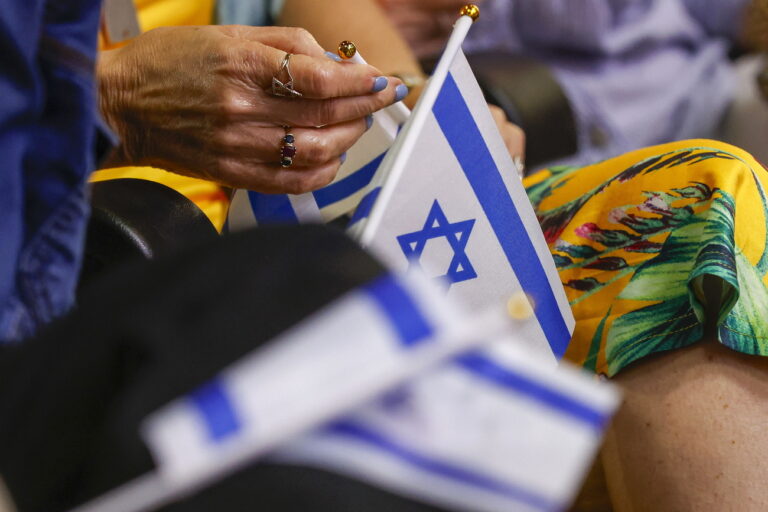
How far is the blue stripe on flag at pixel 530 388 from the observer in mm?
328

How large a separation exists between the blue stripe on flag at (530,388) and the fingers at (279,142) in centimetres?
43

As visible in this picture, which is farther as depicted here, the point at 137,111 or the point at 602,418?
the point at 137,111

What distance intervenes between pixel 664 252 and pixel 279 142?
33 centimetres

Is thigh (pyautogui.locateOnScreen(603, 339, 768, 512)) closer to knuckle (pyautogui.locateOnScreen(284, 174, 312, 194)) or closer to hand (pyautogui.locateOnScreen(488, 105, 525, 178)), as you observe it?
knuckle (pyautogui.locateOnScreen(284, 174, 312, 194))

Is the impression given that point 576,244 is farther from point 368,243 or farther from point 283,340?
point 283,340

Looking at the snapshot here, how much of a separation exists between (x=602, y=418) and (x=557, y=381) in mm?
25

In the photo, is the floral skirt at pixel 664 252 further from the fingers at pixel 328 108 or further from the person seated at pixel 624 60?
the person seated at pixel 624 60

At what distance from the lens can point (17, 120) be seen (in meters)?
0.47

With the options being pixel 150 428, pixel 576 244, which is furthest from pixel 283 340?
pixel 576 244

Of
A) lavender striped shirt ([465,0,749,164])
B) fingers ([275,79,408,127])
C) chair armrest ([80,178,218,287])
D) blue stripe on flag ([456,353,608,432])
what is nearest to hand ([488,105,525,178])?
fingers ([275,79,408,127])

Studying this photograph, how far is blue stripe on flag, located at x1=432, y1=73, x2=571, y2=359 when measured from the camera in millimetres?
660

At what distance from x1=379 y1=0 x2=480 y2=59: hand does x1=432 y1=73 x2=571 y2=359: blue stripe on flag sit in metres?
0.76

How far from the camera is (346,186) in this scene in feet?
2.65

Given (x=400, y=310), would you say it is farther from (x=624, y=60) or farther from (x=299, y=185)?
(x=624, y=60)
